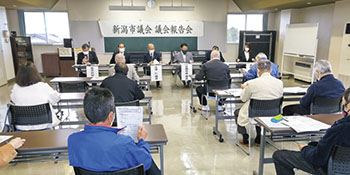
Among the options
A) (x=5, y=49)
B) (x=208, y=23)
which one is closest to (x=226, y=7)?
(x=208, y=23)

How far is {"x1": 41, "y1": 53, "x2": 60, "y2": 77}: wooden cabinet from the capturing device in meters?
8.73

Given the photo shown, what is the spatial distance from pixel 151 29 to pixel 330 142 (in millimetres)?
8258

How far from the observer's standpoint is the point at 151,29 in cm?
927

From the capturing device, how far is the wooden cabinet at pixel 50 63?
8734 mm

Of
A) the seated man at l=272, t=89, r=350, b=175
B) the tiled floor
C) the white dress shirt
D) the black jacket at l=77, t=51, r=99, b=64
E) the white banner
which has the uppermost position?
the white banner

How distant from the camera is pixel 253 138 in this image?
371cm

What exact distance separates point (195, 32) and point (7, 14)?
671 centimetres

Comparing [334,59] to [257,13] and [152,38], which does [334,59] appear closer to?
[257,13]

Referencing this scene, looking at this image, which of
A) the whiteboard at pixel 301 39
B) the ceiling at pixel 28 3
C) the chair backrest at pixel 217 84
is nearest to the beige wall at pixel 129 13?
the ceiling at pixel 28 3

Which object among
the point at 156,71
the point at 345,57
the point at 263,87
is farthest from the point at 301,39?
the point at 263,87

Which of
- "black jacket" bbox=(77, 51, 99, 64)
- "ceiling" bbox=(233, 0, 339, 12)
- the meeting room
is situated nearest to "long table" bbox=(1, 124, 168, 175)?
the meeting room

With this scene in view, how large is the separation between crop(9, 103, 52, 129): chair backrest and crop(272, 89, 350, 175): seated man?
2.39m

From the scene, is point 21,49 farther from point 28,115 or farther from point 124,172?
point 124,172

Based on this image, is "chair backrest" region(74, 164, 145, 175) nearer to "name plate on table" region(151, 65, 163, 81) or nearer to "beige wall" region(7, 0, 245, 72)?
"name plate on table" region(151, 65, 163, 81)
